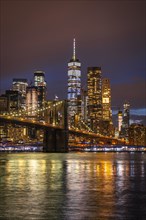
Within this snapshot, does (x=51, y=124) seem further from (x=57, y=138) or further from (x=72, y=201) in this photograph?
(x=72, y=201)

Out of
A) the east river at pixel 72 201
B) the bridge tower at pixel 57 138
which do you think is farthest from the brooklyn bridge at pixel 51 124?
the east river at pixel 72 201

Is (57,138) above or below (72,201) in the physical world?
above

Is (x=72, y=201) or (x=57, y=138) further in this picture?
(x=57, y=138)

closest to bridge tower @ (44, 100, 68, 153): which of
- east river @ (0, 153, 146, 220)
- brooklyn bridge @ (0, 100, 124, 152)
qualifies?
brooklyn bridge @ (0, 100, 124, 152)

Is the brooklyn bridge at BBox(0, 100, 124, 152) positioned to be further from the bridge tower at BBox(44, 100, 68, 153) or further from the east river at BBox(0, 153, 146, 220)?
the east river at BBox(0, 153, 146, 220)

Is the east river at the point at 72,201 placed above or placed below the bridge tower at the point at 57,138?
below

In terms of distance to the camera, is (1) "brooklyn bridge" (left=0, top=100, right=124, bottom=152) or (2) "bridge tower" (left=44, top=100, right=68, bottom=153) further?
(2) "bridge tower" (left=44, top=100, right=68, bottom=153)

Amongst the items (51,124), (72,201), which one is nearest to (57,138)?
(51,124)

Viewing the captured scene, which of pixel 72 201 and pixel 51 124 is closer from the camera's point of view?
pixel 72 201

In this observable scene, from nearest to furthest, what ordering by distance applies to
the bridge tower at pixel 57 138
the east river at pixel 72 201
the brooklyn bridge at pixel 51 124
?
the east river at pixel 72 201 → the brooklyn bridge at pixel 51 124 → the bridge tower at pixel 57 138

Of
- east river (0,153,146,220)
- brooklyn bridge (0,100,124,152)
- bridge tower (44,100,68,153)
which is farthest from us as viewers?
bridge tower (44,100,68,153)

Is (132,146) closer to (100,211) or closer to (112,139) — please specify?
(112,139)

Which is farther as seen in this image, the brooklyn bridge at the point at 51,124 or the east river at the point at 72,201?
the brooklyn bridge at the point at 51,124

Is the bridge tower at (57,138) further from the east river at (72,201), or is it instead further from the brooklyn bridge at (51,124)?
the east river at (72,201)
